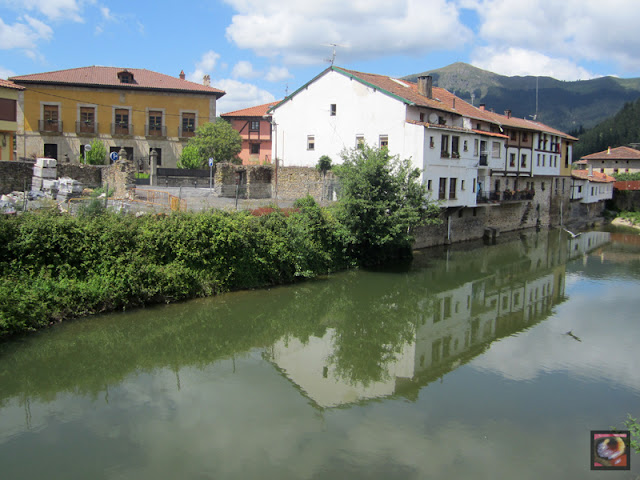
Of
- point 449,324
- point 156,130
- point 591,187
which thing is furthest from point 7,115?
point 591,187

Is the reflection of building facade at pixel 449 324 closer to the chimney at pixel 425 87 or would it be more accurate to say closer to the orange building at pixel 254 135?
the chimney at pixel 425 87

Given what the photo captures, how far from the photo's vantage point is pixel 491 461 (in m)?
9.94

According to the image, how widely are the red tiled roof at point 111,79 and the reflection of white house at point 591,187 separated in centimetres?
3483

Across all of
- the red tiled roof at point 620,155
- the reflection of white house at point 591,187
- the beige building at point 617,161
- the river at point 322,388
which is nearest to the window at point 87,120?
the river at point 322,388

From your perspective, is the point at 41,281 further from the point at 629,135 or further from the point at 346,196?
the point at 629,135

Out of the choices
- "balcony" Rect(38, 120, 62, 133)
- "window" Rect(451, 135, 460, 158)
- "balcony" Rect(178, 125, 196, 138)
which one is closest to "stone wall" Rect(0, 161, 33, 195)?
"balcony" Rect(38, 120, 62, 133)

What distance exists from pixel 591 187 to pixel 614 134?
163 ft

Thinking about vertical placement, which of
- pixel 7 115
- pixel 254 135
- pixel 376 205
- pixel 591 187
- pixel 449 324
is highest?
pixel 254 135

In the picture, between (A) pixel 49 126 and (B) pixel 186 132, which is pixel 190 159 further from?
(A) pixel 49 126

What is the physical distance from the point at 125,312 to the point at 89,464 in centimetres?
822

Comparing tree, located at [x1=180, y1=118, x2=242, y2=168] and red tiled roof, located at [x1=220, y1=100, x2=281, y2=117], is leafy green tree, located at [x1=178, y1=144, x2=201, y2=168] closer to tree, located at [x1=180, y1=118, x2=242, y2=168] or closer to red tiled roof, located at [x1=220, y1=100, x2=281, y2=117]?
tree, located at [x1=180, y1=118, x2=242, y2=168]

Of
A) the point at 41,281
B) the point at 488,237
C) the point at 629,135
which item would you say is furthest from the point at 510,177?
the point at 629,135

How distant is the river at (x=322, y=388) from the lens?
388 inches

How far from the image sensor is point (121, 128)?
1735 inches
